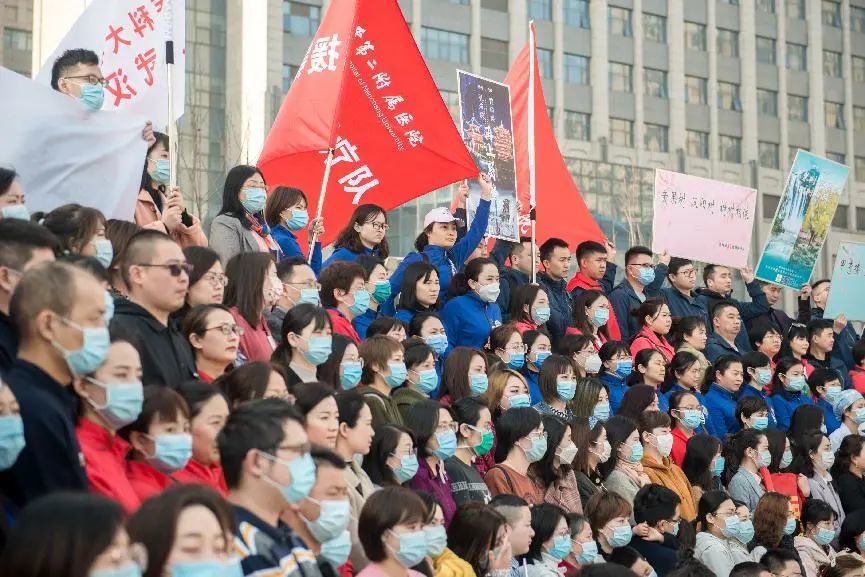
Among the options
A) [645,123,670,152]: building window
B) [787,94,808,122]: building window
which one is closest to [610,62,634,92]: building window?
[645,123,670,152]: building window

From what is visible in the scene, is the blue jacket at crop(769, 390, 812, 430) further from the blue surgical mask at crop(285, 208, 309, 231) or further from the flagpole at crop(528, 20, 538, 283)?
the blue surgical mask at crop(285, 208, 309, 231)

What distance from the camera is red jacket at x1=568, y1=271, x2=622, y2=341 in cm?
1154

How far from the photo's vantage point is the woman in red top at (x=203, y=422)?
551 centimetres

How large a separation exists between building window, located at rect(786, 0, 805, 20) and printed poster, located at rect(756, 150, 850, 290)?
41.8m

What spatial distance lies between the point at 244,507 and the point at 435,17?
41545mm

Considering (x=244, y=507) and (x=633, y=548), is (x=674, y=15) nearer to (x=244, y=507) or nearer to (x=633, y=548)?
(x=633, y=548)

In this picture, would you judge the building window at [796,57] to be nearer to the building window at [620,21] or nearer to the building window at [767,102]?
the building window at [767,102]

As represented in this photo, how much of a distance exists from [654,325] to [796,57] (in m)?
45.5

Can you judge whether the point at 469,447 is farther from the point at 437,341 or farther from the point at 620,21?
the point at 620,21

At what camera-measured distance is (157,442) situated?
5156 millimetres

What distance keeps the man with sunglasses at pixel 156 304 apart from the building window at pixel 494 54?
41.0m

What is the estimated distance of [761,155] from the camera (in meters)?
52.8

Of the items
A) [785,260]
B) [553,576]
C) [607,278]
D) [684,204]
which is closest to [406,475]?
[553,576]

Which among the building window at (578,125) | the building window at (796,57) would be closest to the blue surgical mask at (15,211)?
the building window at (578,125)
